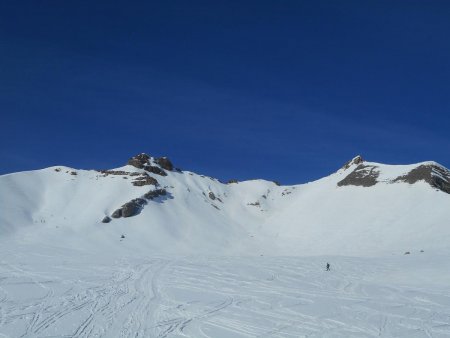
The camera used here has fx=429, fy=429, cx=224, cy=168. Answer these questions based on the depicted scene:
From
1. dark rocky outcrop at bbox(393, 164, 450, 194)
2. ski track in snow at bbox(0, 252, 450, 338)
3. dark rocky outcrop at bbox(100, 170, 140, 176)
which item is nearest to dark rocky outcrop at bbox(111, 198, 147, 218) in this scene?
dark rocky outcrop at bbox(100, 170, 140, 176)

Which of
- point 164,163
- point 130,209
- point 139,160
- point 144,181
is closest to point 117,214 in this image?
point 130,209

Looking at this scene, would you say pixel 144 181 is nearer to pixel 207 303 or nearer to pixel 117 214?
pixel 117 214

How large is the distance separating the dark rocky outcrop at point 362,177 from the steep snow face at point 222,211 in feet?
0.57

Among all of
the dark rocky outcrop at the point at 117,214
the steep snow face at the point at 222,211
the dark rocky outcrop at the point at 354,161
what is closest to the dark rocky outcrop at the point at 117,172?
the steep snow face at the point at 222,211

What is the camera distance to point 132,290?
61.8ft

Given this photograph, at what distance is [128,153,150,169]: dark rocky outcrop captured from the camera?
74600 mm

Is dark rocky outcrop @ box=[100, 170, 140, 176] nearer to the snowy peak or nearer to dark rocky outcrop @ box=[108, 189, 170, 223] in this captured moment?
the snowy peak

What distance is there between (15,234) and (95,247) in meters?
9.86

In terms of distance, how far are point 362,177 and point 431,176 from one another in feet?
38.6

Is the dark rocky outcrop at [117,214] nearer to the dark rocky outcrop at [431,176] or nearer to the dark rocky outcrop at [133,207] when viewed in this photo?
the dark rocky outcrop at [133,207]

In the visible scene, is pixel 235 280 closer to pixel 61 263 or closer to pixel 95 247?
pixel 61 263

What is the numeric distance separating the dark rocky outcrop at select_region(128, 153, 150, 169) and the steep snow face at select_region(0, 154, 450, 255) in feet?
0.57

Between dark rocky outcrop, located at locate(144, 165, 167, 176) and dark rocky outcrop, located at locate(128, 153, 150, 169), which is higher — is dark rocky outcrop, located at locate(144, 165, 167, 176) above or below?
below

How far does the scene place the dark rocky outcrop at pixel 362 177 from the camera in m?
65.4
